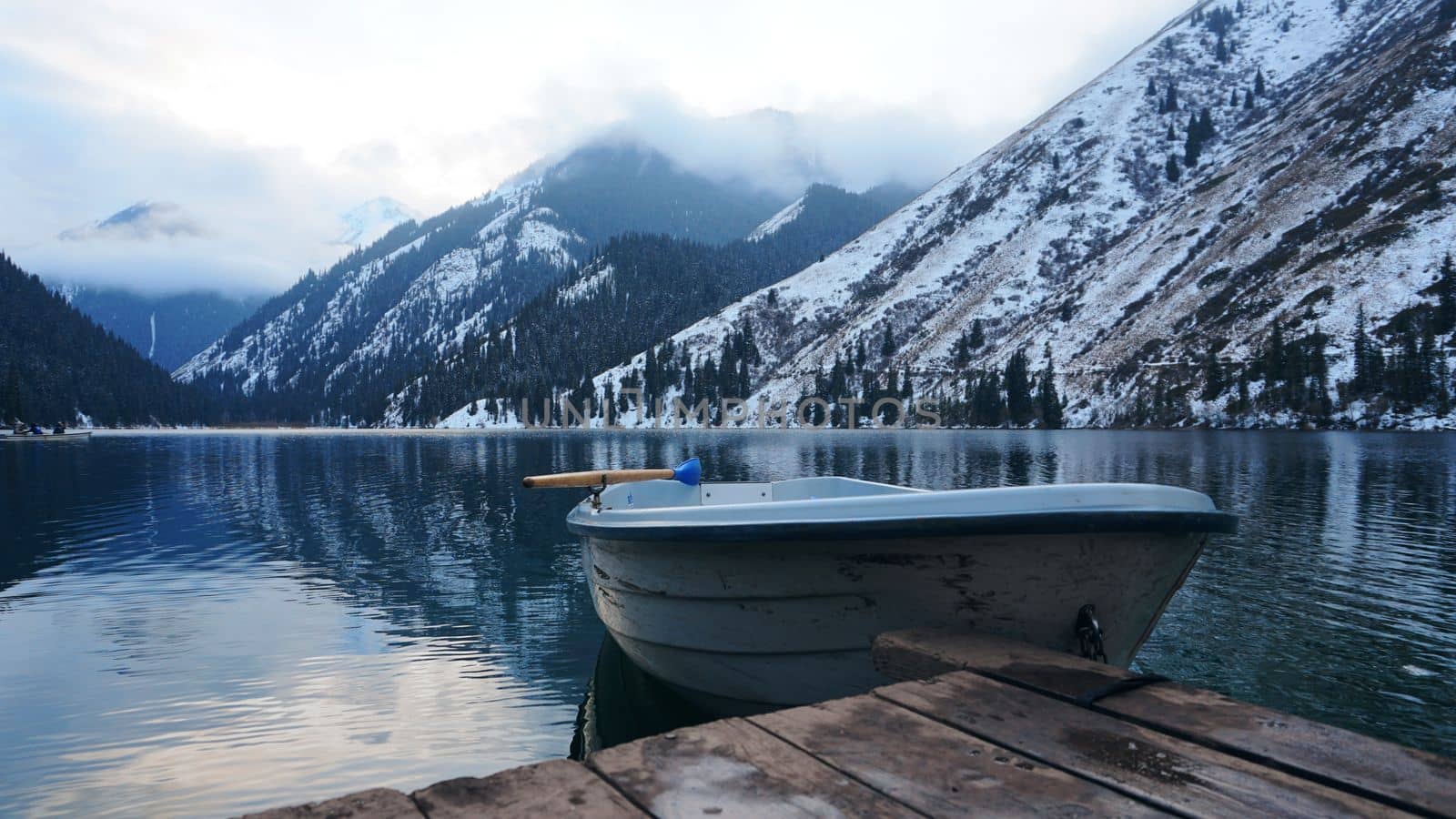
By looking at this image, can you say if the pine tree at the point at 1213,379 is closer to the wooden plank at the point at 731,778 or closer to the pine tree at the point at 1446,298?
the pine tree at the point at 1446,298

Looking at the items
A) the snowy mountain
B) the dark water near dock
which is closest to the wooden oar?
the dark water near dock

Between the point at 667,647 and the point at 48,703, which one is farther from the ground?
the point at 667,647

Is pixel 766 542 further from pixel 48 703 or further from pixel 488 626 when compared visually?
pixel 48 703

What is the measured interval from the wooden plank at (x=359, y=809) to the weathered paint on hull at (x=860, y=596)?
14.5ft

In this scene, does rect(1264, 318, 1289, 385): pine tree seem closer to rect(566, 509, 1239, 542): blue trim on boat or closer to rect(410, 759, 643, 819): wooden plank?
rect(566, 509, 1239, 542): blue trim on boat

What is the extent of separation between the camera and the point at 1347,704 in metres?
11.0

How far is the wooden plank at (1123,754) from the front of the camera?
324 centimetres

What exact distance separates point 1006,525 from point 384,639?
1347 cm

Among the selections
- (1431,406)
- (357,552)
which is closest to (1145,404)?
(1431,406)

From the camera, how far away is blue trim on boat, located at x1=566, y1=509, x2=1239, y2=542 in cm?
625

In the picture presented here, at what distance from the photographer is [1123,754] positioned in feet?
12.5

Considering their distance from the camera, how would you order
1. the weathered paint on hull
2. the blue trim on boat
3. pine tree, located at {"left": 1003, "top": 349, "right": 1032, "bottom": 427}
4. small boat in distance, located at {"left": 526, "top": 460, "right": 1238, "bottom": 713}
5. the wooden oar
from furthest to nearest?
pine tree, located at {"left": 1003, "top": 349, "right": 1032, "bottom": 427}, the wooden oar, the weathered paint on hull, small boat in distance, located at {"left": 526, "top": 460, "right": 1238, "bottom": 713}, the blue trim on boat

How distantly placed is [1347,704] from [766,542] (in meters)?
9.73

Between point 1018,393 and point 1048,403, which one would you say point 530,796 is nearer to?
point 1048,403
